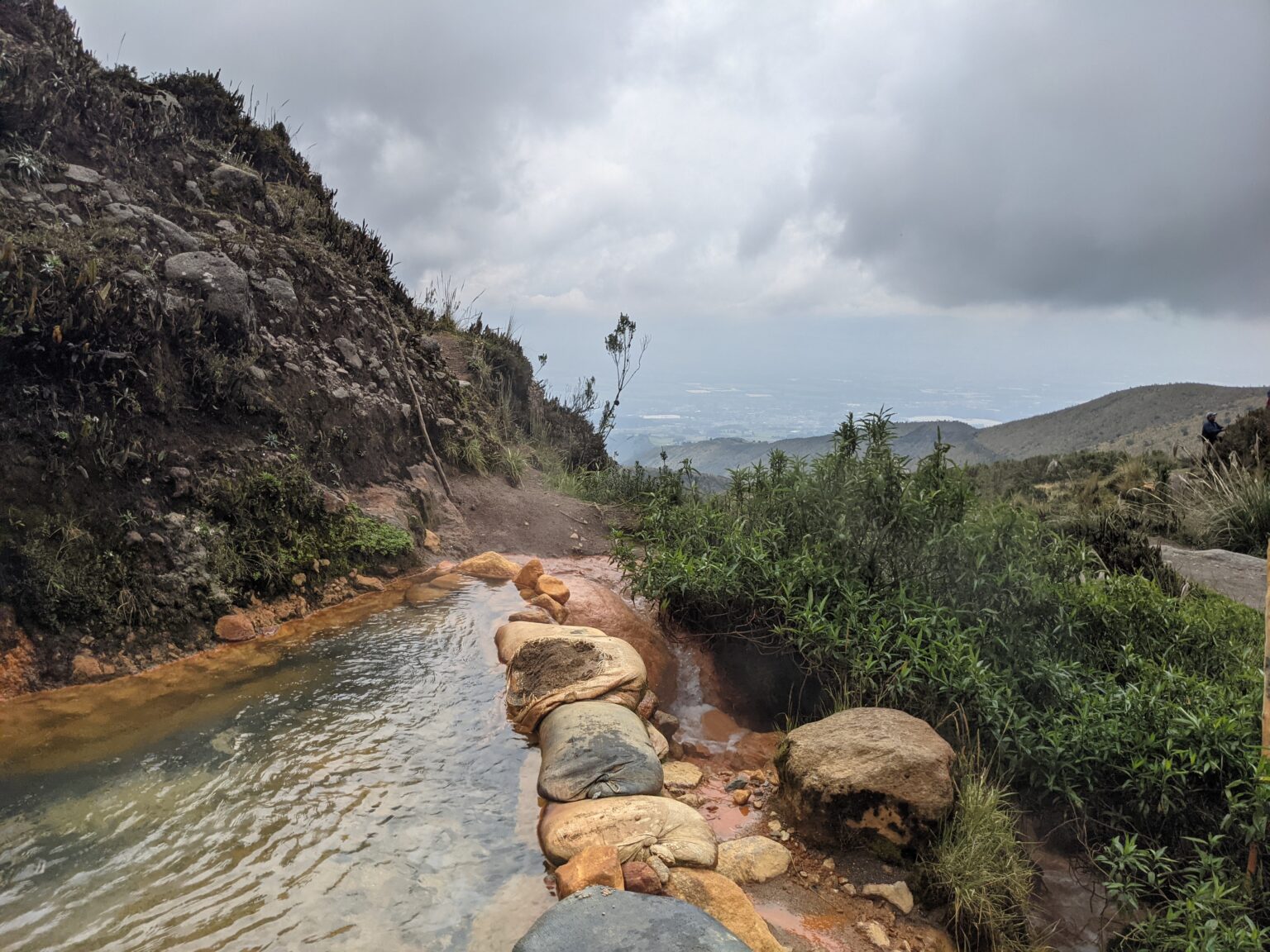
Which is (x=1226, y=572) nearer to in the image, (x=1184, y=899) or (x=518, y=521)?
(x=1184, y=899)

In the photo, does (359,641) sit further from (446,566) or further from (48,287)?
(48,287)

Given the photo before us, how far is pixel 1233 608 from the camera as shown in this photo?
6.18 meters

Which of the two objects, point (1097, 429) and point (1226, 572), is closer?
point (1226, 572)

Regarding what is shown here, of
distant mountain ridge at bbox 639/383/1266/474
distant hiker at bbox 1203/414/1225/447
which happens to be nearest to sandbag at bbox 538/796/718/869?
distant hiker at bbox 1203/414/1225/447

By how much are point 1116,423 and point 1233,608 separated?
39.8 m

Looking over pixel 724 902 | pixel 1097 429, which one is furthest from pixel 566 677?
pixel 1097 429

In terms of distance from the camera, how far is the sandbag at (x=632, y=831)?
332 centimetres

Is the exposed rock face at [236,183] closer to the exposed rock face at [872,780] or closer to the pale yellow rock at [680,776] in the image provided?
the pale yellow rock at [680,776]

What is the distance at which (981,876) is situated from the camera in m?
3.36

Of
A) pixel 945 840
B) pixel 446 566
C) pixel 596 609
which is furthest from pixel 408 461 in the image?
pixel 945 840

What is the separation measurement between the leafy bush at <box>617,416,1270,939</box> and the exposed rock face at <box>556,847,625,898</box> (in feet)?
6.95

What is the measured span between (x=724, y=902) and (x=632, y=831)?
0.55 metres

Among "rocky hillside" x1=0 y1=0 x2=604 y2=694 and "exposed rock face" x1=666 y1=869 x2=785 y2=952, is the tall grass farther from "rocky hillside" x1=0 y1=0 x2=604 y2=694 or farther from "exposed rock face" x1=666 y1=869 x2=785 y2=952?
"rocky hillside" x1=0 y1=0 x2=604 y2=694

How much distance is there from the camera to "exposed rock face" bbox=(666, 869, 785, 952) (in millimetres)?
2941
